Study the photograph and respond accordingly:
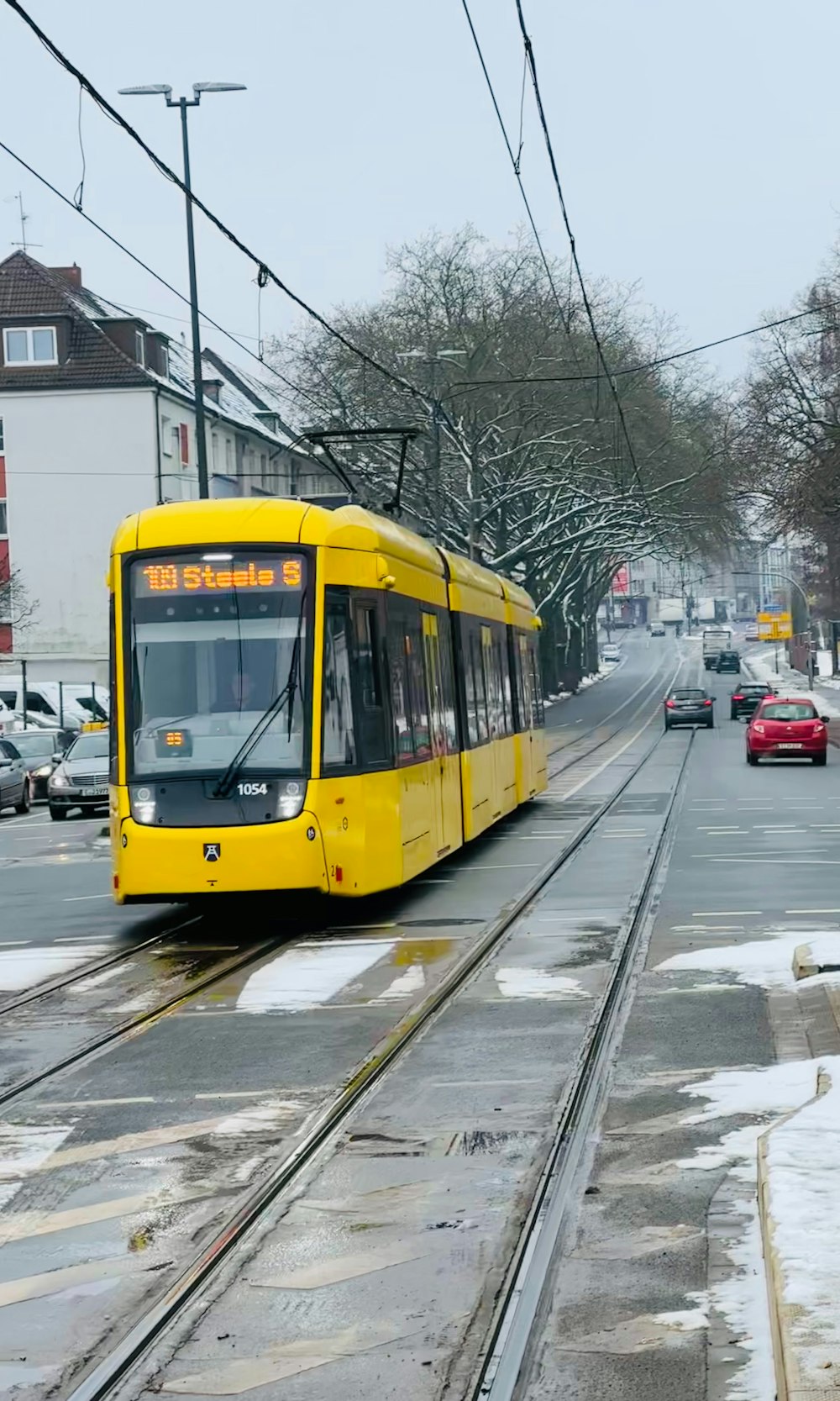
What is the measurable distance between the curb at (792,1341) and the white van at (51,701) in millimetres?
56521

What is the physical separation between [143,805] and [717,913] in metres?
4.31

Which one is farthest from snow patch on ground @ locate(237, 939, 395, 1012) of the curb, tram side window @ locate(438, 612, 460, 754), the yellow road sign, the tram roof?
the yellow road sign

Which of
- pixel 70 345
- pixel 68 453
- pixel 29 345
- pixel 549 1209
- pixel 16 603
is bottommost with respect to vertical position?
pixel 549 1209

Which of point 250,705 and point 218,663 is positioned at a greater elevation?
point 218,663

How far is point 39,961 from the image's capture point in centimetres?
1456

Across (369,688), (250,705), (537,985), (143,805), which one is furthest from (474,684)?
(537,985)

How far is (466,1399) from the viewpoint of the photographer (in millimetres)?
5016

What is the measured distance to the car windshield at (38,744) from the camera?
4488cm

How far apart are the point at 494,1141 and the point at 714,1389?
119 inches

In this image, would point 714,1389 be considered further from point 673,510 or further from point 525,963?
point 673,510

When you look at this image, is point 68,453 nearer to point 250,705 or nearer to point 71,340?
point 71,340

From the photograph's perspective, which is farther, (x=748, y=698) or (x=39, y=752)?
(x=748, y=698)

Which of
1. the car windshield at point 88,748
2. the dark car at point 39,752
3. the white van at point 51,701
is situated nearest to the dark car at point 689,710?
the white van at point 51,701

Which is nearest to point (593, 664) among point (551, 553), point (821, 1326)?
point (551, 553)
